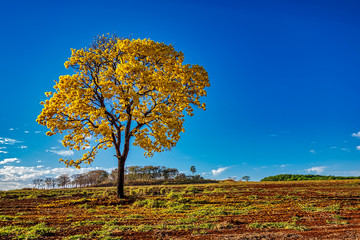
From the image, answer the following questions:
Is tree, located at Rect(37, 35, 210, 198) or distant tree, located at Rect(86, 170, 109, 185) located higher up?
tree, located at Rect(37, 35, 210, 198)

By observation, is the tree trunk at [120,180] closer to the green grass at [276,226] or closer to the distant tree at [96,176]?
the green grass at [276,226]

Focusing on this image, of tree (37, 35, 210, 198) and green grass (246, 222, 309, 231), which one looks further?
tree (37, 35, 210, 198)

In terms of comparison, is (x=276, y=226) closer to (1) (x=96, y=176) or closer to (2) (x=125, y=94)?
(2) (x=125, y=94)

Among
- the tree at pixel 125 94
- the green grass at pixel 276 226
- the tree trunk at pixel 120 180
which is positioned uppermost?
the tree at pixel 125 94

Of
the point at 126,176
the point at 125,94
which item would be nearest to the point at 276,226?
the point at 125,94

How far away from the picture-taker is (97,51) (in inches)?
870

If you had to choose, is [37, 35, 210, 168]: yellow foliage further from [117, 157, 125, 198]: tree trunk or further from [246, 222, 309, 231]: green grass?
[246, 222, 309, 231]: green grass

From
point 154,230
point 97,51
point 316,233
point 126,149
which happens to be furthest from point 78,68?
point 316,233

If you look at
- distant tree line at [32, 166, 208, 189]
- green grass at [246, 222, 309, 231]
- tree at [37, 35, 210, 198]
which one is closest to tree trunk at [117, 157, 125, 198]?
tree at [37, 35, 210, 198]

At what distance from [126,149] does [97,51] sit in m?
8.82

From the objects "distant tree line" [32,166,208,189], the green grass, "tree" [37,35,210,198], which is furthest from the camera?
"distant tree line" [32,166,208,189]

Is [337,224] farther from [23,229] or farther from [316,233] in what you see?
[23,229]

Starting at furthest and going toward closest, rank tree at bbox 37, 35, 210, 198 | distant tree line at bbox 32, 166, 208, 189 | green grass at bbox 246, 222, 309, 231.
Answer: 1. distant tree line at bbox 32, 166, 208, 189
2. tree at bbox 37, 35, 210, 198
3. green grass at bbox 246, 222, 309, 231

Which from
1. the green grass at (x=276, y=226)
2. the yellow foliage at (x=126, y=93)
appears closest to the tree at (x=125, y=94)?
the yellow foliage at (x=126, y=93)
